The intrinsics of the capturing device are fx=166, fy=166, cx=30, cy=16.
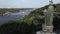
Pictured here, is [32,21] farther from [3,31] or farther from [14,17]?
[3,31]

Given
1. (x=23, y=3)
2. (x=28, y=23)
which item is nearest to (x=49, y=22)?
(x=28, y=23)

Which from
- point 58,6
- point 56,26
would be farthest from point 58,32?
point 58,6

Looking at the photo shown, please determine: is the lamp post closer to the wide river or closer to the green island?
the green island

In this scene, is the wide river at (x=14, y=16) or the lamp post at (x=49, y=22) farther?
the wide river at (x=14, y=16)

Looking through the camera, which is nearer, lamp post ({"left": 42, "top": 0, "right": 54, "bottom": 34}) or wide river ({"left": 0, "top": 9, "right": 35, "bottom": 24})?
lamp post ({"left": 42, "top": 0, "right": 54, "bottom": 34})

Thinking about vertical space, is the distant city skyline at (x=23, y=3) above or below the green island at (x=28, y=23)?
above

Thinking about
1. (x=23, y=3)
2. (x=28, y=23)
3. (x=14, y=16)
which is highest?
(x=23, y=3)

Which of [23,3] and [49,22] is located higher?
[23,3]

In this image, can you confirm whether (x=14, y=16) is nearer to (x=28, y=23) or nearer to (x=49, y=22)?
(x=28, y=23)

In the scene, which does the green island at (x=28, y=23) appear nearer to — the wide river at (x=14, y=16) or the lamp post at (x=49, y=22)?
the wide river at (x=14, y=16)

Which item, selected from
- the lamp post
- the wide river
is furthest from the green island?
the lamp post

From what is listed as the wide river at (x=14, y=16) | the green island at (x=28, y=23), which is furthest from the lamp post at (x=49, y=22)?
the wide river at (x=14, y=16)
